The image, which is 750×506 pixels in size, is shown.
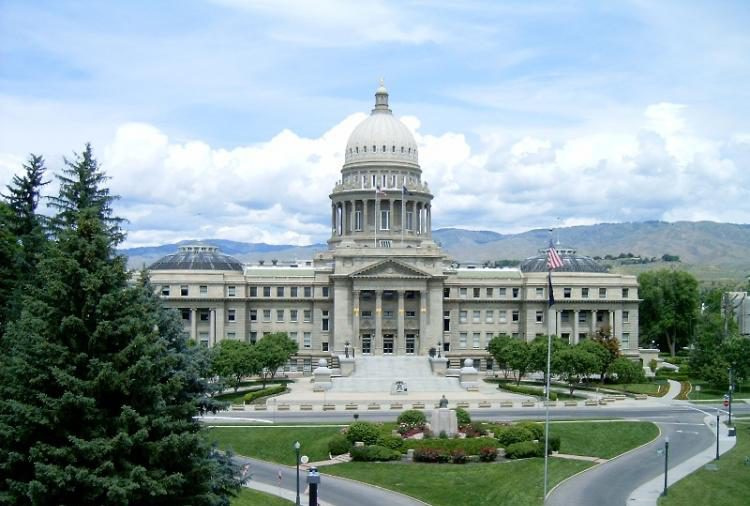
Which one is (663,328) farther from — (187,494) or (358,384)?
(187,494)

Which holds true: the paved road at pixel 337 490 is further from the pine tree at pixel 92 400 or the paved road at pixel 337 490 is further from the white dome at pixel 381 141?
the white dome at pixel 381 141

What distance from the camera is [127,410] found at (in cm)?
3184

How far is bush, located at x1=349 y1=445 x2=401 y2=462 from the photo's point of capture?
5950 cm

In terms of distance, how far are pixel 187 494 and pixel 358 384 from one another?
64.2m

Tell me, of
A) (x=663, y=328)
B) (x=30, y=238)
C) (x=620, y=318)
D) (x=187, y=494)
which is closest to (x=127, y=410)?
(x=187, y=494)

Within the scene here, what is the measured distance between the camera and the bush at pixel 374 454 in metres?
59.5

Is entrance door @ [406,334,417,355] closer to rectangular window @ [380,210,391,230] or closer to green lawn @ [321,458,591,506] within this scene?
rectangular window @ [380,210,391,230]

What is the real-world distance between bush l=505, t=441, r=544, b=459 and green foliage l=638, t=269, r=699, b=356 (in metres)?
81.7

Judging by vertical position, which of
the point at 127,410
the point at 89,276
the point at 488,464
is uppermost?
the point at 89,276

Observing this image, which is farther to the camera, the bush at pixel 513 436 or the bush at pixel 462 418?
the bush at pixel 462 418

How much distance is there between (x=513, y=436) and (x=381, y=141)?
236 ft

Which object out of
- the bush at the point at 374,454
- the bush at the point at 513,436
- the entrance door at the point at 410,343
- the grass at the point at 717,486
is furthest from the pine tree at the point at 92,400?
the entrance door at the point at 410,343

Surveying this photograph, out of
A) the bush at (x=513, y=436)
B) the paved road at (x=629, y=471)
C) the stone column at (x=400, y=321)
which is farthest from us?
the stone column at (x=400, y=321)

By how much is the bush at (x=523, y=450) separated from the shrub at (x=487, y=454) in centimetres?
94
